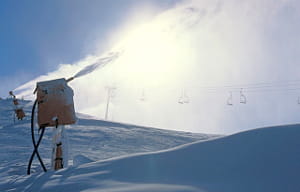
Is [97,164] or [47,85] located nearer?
[97,164]

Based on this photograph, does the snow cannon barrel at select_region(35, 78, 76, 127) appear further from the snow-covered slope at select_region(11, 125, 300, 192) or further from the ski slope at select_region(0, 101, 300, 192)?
the snow-covered slope at select_region(11, 125, 300, 192)

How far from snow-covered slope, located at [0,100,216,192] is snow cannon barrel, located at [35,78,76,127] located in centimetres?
204

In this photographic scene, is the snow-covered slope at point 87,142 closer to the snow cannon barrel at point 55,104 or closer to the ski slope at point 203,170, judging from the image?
the snow cannon barrel at point 55,104

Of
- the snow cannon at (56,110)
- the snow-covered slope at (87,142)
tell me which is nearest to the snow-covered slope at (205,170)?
the snow cannon at (56,110)

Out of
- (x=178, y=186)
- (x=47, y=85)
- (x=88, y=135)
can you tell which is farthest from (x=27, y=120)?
(x=178, y=186)

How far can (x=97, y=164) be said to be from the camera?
525cm

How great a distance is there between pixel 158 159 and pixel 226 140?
0.93 meters

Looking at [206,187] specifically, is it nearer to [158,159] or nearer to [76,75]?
[158,159]

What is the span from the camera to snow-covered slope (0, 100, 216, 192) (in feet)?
35.1

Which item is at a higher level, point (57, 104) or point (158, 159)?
point (57, 104)

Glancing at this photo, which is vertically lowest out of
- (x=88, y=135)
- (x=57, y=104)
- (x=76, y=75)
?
(x=88, y=135)

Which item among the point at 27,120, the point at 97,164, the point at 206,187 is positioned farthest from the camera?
the point at 27,120

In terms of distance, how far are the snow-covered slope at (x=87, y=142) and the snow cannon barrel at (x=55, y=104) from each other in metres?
2.04

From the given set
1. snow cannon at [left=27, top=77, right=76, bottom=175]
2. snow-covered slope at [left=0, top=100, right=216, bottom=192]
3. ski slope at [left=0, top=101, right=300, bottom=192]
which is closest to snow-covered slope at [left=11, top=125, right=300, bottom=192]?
ski slope at [left=0, top=101, right=300, bottom=192]
